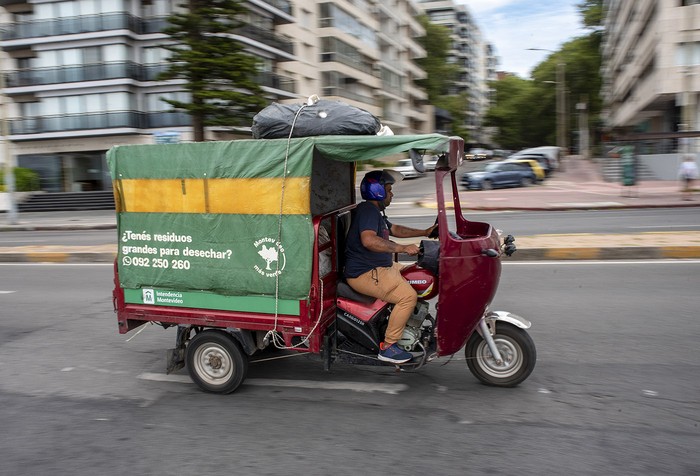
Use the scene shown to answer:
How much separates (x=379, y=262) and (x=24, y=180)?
36.6 metres

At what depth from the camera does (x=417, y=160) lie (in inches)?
165

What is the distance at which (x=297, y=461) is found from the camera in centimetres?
368

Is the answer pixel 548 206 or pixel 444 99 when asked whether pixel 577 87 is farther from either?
pixel 548 206

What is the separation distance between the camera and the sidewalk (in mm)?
9891

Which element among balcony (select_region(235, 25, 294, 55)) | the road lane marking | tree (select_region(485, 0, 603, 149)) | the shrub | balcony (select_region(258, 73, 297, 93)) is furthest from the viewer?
tree (select_region(485, 0, 603, 149))

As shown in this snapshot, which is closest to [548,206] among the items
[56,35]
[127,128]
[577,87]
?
[127,128]

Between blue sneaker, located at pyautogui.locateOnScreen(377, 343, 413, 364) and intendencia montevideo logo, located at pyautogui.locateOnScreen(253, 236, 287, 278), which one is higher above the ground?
intendencia montevideo logo, located at pyautogui.locateOnScreen(253, 236, 287, 278)

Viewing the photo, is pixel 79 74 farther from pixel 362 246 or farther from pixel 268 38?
pixel 362 246

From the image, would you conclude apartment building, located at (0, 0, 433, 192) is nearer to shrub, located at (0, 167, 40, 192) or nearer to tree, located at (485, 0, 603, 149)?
shrub, located at (0, 167, 40, 192)

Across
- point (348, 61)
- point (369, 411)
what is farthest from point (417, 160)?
point (348, 61)

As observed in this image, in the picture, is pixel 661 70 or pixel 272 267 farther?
pixel 661 70

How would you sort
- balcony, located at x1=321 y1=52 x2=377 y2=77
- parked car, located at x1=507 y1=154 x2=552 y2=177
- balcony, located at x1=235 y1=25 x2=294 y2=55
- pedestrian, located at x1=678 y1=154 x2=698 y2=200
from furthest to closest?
balcony, located at x1=321 y1=52 x2=377 y2=77, parked car, located at x1=507 y1=154 x2=552 y2=177, balcony, located at x1=235 y1=25 x2=294 y2=55, pedestrian, located at x1=678 y1=154 x2=698 y2=200

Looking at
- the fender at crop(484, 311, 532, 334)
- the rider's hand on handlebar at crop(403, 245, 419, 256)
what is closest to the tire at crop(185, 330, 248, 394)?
the rider's hand on handlebar at crop(403, 245, 419, 256)

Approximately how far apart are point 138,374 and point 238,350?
1238 millimetres
